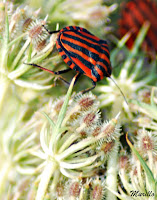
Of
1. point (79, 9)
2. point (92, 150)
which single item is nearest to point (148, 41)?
point (79, 9)

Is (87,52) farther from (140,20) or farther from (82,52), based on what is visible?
(140,20)

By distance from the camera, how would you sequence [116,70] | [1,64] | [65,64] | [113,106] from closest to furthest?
[1,64] < [65,64] < [113,106] < [116,70]

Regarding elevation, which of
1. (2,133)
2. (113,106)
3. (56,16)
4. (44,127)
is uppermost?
(56,16)

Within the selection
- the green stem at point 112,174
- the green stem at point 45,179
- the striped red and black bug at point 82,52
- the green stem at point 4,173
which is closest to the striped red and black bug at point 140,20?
the striped red and black bug at point 82,52

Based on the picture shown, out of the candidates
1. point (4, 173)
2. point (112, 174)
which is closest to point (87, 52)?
point (112, 174)

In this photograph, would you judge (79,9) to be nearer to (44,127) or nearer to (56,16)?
(56,16)

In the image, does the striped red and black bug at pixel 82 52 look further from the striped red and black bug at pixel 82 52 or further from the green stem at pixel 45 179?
the green stem at pixel 45 179

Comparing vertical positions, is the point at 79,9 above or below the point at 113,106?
above
